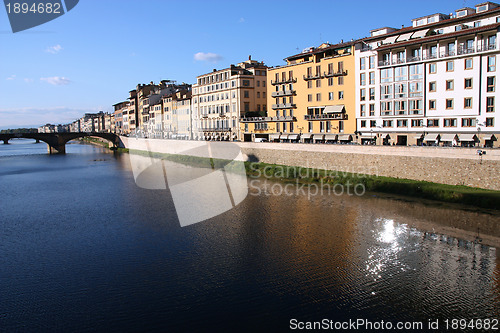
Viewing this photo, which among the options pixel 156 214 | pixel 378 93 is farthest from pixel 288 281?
pixel 378 93

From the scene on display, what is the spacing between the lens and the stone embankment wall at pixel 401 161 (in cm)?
2403

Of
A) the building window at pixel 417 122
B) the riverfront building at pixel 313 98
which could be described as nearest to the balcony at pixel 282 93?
the riverfront building at pixel 313 98

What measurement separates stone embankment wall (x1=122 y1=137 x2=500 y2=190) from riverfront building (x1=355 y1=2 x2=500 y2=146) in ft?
14.6

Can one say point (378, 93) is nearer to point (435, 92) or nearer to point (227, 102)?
point (435, 92)

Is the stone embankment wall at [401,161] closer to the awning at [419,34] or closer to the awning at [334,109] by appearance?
the awning at [334,109]

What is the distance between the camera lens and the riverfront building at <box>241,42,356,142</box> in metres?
38.9

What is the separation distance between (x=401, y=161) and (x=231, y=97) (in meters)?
31.4

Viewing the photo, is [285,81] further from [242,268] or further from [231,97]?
[242,268]

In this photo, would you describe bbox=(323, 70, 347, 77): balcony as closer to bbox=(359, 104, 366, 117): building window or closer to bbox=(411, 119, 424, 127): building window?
bbox=(359, 104, 366, 117): building window

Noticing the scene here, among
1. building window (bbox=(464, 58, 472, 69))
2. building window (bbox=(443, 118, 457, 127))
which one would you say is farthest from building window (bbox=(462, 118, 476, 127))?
building window (bbox=(464, 58, 472, 69))

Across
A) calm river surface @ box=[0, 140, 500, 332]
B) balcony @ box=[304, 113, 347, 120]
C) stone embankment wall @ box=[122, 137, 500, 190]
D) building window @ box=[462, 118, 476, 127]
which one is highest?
balcony @ box=[304, 113, 347, 120]

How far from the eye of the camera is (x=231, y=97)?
55.7m

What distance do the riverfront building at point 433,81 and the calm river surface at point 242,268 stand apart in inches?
388

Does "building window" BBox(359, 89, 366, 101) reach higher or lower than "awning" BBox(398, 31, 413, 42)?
lower
